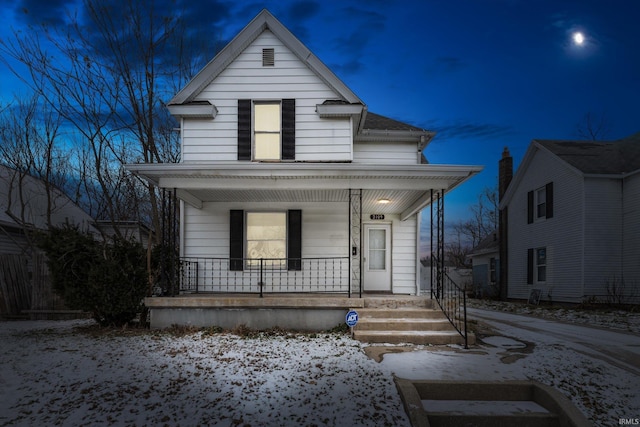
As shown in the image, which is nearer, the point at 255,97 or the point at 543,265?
the point at 255,97

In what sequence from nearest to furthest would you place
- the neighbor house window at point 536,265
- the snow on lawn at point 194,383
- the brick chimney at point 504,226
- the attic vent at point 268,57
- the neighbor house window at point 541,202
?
the snow on lawn at point 194,383 → the attic vent at point 268,57 → the neighbor house window at point 536,265 → the neighbor house window at point 541,202 → the brick chimney at point 504,226

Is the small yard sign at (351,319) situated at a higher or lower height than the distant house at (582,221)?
lower

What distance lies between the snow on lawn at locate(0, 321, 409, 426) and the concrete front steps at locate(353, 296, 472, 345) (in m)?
0.60

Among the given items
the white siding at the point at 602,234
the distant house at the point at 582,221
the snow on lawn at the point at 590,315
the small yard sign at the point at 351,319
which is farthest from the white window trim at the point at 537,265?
the small yard sign at the point at 351,319

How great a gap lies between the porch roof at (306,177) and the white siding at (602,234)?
348 inches

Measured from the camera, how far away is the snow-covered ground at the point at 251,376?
4887 millimetres

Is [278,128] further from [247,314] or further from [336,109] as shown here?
[247,314]

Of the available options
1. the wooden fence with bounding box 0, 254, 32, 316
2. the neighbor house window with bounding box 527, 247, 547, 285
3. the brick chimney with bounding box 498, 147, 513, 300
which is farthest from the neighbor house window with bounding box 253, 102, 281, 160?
the brick chimney with bounding box 498, 147, 513, 300

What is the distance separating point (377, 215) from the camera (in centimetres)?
1180

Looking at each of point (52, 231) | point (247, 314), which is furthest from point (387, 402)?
point (52, 231)

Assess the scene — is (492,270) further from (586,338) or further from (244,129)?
(244,129)

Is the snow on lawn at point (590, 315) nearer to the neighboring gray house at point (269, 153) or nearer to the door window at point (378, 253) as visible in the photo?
the door window at point (378, 253)

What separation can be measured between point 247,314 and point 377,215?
15.2 ft

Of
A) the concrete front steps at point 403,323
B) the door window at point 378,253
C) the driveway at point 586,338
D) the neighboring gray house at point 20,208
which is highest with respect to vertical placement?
the neighboring gray house at point 20,208
